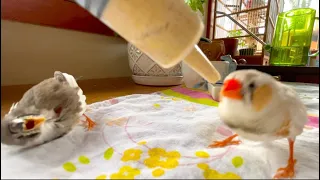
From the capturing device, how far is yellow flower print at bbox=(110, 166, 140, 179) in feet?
0.75

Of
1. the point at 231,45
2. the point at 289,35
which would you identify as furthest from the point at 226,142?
the point at 231,45

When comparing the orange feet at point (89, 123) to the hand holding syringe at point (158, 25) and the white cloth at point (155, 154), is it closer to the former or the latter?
the white cloth at point (155, 154)

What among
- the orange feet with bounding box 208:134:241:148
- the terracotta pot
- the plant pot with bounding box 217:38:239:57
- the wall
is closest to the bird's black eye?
the orange feet with bounding box 208:134:241:148

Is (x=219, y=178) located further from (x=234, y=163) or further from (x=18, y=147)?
(x=18, y=147)

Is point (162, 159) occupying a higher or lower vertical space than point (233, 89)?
lower

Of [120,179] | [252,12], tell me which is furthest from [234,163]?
[252,12]

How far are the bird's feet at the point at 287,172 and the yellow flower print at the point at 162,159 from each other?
0.12 metres

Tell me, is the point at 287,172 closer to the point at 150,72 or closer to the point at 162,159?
the point at 162,159

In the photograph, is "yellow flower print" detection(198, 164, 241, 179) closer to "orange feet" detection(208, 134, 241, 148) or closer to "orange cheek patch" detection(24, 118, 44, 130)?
"orange feet" detection(208, 134, 241, 148)

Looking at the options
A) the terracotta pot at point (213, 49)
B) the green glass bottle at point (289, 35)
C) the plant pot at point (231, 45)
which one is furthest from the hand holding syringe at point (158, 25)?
the plant pot at point (231, 45)

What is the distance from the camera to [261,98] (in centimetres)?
21

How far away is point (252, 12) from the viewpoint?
1416mm

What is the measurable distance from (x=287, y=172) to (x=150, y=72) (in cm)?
68

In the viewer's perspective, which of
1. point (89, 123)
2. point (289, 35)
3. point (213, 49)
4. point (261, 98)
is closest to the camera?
point (261, 98)
